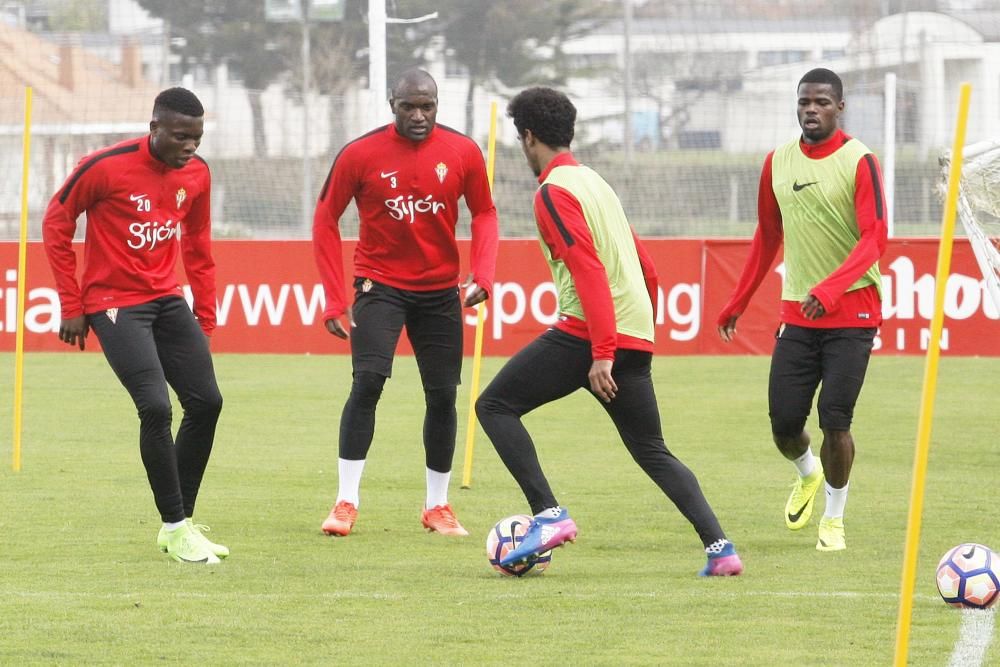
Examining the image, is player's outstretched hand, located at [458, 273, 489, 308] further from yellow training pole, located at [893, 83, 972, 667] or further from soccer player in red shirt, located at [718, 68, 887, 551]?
yellow training pole, located at [893, 83, 972, 667]

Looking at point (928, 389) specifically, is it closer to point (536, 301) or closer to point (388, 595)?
point (388, 595)

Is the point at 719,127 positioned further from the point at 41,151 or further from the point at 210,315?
the point at 210,315

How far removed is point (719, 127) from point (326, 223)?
653 inches

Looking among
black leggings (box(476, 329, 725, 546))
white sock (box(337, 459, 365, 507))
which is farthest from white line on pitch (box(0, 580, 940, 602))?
white sock (box(337, 459, 365, 507))

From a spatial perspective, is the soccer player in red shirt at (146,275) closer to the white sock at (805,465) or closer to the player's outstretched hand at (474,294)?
the player's outstretched hand at (474,294)

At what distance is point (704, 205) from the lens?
2312cm

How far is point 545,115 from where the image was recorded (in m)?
6.88

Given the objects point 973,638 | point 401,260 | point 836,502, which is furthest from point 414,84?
point 973,638

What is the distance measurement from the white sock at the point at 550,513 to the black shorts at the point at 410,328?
148cm

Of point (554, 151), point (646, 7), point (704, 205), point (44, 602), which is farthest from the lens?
point (646, 7)

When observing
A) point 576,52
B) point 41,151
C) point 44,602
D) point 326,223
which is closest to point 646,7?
point 576,52

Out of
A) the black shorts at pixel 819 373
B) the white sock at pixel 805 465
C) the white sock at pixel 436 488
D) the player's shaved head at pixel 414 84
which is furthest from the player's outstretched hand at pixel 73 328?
the white sock at pixel 805 465

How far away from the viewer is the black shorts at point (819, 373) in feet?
25.1

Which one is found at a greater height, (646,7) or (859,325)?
(646,7)
